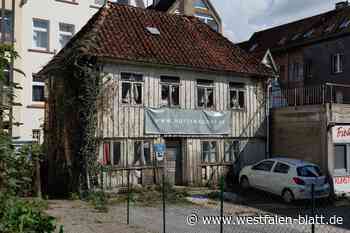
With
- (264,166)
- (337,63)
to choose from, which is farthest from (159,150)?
(337,63)

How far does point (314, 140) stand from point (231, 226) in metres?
9.64

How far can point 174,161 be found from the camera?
824 inches

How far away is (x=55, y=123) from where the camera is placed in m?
22.0

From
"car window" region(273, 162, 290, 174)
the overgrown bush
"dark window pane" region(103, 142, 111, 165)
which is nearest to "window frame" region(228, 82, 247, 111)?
"car window" region(273, 162, 290, 174)

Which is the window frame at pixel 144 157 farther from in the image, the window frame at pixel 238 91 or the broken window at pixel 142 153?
the window frame at pixel 238 91

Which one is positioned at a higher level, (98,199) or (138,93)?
(138,93)

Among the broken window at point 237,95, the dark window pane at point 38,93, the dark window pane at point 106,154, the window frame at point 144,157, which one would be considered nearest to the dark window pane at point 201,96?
the broken window at point 237,95

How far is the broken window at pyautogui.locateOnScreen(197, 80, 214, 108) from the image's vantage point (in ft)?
70.8

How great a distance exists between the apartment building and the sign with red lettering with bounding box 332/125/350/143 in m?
15.8

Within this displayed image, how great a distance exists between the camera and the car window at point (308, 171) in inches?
706

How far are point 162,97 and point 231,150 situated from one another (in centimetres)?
464

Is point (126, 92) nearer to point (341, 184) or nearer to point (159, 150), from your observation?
point (159, 150)

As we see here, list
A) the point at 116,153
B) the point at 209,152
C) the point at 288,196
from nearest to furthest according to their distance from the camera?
the point at 288,196 → the point at 116,153 → the point at 209,152

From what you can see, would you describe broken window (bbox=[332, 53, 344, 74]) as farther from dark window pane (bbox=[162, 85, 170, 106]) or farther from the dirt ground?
dark window pane (bbox=[162, 85, 170, 106])
